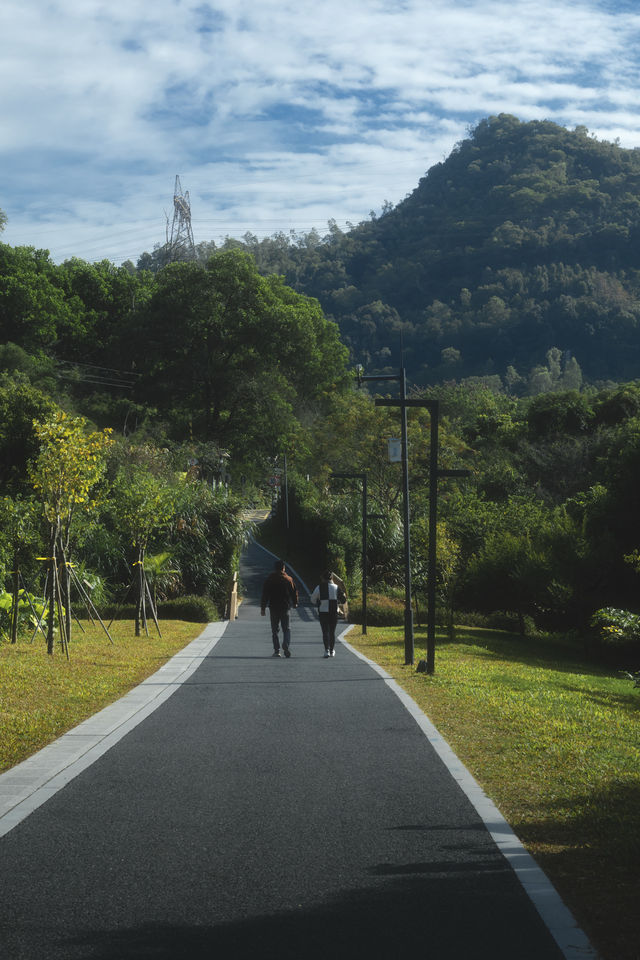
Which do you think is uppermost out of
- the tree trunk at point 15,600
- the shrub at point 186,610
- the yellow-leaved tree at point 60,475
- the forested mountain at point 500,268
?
the forested mountain at point 500,268

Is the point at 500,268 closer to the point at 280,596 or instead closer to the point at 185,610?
the point at 185,610

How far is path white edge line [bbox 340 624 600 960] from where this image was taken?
416 centimetres

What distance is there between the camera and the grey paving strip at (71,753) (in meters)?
6.46

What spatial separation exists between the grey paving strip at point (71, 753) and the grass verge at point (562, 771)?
3104 mm

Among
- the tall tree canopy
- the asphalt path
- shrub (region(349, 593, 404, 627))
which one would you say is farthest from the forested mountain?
the asphalt path

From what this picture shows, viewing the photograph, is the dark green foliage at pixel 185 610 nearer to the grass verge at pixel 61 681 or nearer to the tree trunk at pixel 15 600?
the grass verge at pixel 61 681

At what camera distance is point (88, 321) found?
6788 cm

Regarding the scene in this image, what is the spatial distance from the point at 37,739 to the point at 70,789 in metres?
2.37

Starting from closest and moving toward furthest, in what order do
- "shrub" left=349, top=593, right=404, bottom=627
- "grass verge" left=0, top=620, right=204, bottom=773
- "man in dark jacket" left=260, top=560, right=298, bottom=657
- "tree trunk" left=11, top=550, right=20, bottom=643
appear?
1. "grass verge" left=0, top=620, right=204, bottom=773
2. "tree trunk" left=11, top=550, right=20, bottom=643
3. "man in dark jacket" left=260, top=560, right=298, bottom=657
4. "shrub" left=349, top=593, right=404, bottom=627

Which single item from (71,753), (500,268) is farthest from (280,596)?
(500,268)

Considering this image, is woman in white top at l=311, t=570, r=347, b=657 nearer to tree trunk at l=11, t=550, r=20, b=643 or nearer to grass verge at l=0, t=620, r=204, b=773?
grass verge at l=0, t=620, r=204, b=773

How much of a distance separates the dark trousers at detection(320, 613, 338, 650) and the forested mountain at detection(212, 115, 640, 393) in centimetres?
9328

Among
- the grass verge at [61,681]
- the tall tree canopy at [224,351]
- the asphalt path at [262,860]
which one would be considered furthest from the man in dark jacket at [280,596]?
the tall tree canopy at [224,351]

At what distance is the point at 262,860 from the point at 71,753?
3530 millimetres
